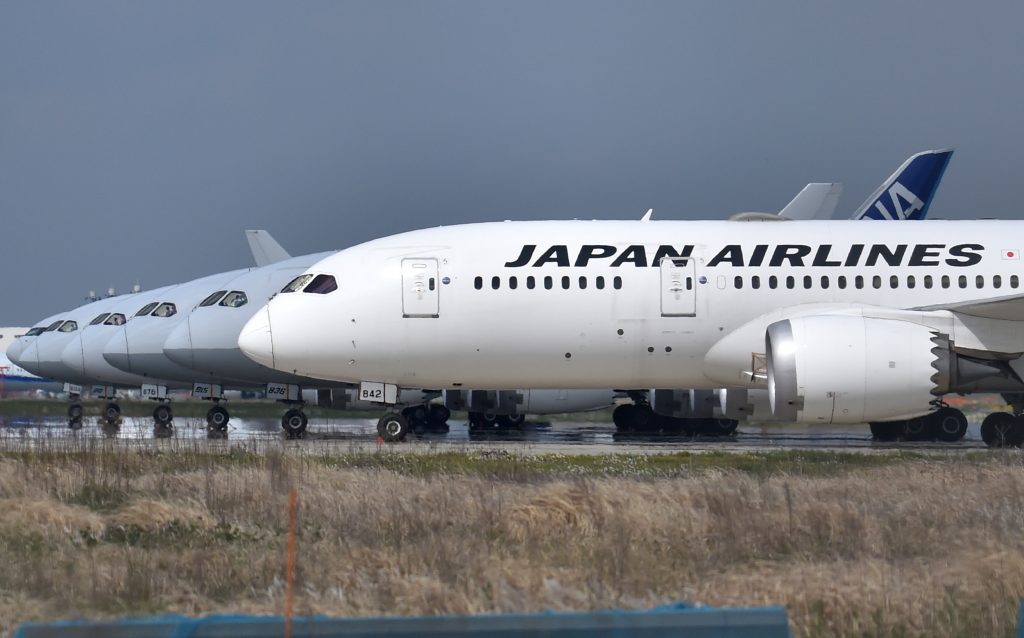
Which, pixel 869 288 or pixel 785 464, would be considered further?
pixel 869 288

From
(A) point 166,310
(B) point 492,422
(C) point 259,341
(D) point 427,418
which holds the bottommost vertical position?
(B) point 492,422

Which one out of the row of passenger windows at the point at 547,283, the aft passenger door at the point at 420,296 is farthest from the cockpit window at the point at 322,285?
the row of passenger windows at the point at 547,283

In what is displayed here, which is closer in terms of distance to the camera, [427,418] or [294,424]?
[294,424]

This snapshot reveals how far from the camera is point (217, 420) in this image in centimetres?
3086

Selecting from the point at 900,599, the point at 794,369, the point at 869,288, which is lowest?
the point at 900,599

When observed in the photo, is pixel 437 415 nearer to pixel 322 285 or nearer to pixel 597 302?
pixel 322 285

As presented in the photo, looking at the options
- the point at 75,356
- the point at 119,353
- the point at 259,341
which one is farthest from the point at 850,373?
the point at 75,356

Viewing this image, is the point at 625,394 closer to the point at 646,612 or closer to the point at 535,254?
the point at 535,254

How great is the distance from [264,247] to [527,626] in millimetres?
36772

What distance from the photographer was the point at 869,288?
2267 cm

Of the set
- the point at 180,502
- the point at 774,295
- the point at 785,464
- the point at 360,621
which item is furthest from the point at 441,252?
the point at 360,621

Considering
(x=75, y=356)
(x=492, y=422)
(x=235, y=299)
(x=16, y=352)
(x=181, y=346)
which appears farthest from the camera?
(x=16, y=352)

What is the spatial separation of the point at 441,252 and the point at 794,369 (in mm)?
6610

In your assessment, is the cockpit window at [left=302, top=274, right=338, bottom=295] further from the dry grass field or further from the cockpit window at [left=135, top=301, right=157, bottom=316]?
the cockpit window at [left=135, top=301, right=157, bottom=316]
